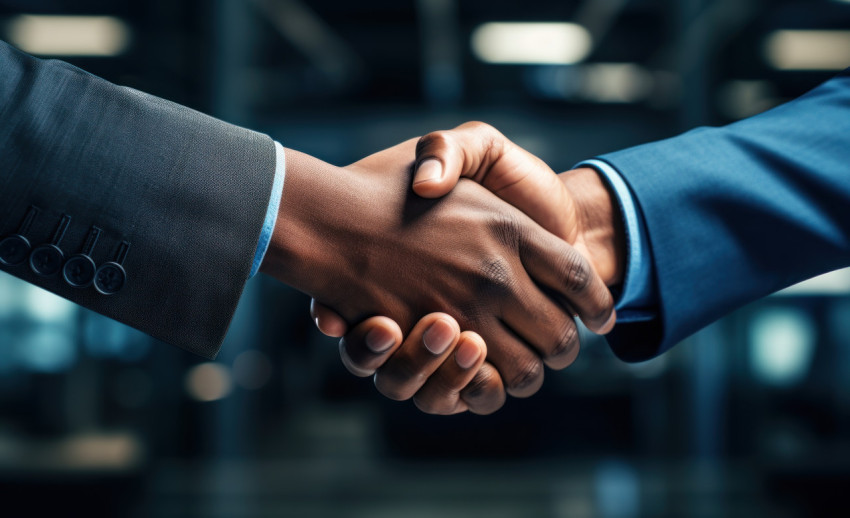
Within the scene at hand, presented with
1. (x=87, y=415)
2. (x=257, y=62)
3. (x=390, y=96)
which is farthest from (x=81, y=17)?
(x=87, y=415)

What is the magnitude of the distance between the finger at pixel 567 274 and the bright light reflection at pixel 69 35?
372 cm

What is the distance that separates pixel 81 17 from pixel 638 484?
4640mm

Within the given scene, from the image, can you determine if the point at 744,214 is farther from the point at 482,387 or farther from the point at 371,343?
the point at 371,343

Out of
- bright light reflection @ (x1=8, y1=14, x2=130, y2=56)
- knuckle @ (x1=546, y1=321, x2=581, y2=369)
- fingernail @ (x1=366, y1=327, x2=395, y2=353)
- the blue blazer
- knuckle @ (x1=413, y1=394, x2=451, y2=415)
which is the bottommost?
bright light reflection @ (x1=8, y1=14, x2=130, y2=56)

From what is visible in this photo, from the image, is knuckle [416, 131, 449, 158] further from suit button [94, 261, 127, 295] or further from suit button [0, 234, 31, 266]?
suit button [0, 234, 31, 266]

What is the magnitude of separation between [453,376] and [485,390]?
81 mm

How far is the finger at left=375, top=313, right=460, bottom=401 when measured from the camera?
1.11 m

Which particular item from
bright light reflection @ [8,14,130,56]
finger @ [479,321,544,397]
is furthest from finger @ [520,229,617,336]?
bright light reflection @ [8,14,130,56]

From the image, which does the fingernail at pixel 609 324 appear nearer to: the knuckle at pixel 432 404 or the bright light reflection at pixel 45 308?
the knuckle at pixel 432 404

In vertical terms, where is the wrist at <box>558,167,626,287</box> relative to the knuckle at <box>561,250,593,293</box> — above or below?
above

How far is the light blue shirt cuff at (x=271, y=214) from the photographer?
1011 mm

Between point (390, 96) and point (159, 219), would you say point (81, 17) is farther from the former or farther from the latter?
point (159, 219)

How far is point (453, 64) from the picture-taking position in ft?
16.5

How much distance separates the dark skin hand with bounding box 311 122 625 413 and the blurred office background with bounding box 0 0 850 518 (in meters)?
2.81
